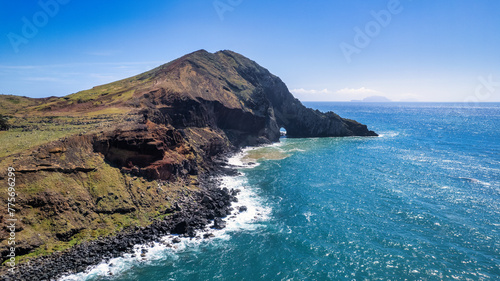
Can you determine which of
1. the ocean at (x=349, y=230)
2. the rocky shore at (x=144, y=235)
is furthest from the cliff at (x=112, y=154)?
the ocean at (x=349, y=230)

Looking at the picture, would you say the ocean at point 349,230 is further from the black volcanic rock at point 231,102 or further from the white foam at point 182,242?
the black volcanic rock at point 231,102

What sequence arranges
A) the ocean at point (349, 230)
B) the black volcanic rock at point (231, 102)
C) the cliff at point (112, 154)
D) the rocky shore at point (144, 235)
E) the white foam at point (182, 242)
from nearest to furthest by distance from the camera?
the rocky shore at point (144, 235) < the ocean at point (349, 230) < the white foam at point (182, 242) < the cliff at point (112, 154) < the black volcanic rock at point (231, 102)

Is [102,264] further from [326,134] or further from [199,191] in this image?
[326,134]

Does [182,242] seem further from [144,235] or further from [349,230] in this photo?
[349,230]

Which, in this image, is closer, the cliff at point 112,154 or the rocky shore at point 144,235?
the rocky shore at point 144,235

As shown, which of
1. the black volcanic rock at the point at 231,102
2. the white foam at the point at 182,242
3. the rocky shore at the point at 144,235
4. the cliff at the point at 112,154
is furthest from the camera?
the black volcanic rock at the point at 231,102

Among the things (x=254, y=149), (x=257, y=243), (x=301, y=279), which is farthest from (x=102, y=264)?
(x=254, y=149)

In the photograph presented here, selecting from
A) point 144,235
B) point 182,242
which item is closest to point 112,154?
point 144,235
